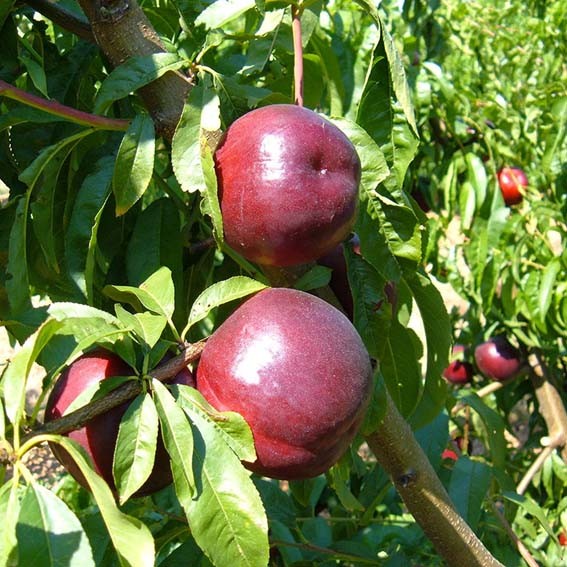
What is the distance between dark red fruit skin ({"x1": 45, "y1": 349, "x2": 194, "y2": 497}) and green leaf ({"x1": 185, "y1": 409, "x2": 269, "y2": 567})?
0.07m

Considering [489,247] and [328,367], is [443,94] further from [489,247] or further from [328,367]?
[328,367]

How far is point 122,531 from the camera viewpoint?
1.67 feet

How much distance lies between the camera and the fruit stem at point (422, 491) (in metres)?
0.78

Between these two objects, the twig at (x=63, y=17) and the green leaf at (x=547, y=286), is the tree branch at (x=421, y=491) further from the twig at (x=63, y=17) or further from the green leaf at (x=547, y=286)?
the green leaf at (x=547, y=286)

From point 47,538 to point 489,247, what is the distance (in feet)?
5.25

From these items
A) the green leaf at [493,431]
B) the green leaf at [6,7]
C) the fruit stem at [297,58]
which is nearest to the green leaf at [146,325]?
the fruit stem at [297,58]

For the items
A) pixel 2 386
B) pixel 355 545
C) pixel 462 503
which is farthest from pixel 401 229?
pixel 355 545

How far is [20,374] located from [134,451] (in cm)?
9

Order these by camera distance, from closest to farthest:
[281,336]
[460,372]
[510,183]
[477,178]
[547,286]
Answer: [281,336]
[547,286]
[477,178]
[510,183]
[460,372]

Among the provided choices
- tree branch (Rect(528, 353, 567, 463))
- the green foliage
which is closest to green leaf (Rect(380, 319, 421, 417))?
the green foliage

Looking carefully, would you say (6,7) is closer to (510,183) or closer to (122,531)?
(122,531)

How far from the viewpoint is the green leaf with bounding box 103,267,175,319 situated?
0.65 meters

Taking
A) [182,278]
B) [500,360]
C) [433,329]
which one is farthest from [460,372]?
[182,278]

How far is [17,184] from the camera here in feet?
2.87
